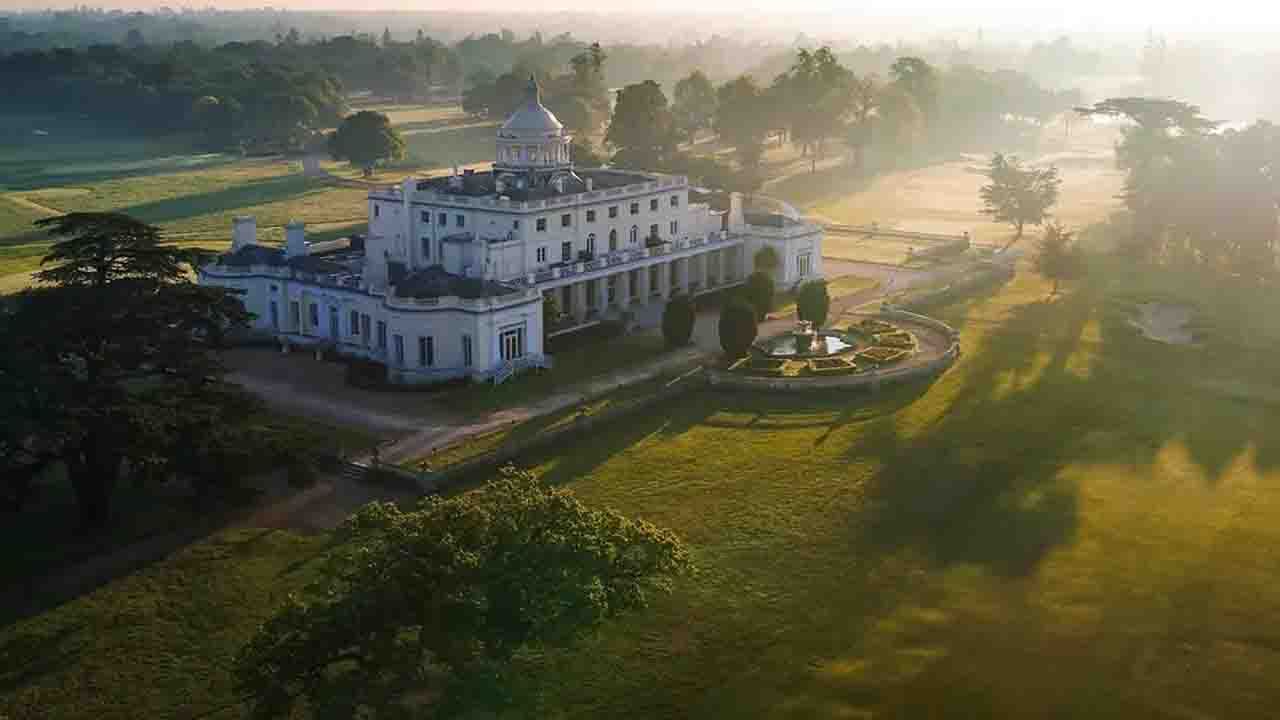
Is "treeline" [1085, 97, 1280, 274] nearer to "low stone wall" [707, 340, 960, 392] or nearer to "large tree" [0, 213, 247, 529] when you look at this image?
"low stone wall" [707, 340, 960, 392]

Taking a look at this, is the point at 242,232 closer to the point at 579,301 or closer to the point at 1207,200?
the point at 579,301

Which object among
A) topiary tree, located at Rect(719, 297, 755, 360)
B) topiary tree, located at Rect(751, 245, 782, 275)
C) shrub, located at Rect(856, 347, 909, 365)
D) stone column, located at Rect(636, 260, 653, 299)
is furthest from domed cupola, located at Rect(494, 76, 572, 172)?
shrub, located at Rect(856, 347, 909, 365)

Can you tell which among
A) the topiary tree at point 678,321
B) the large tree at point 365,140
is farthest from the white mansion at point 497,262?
the large tree at point 365,140

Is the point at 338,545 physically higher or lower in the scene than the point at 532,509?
lower

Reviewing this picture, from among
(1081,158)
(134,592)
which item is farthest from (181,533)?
(1081,158)

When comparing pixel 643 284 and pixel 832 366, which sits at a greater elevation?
pixel 643 284

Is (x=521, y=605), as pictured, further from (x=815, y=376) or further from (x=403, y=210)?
(x=403, y=210)

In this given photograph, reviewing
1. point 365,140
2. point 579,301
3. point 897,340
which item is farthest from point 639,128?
point 897,340
